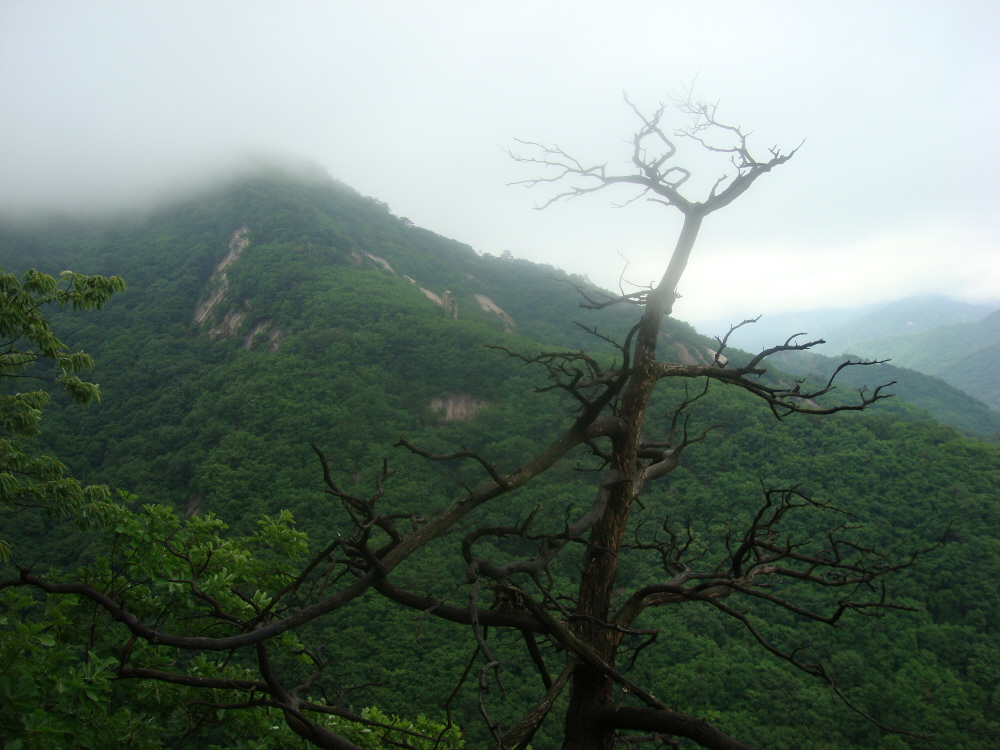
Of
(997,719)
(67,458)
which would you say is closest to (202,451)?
(67,458)

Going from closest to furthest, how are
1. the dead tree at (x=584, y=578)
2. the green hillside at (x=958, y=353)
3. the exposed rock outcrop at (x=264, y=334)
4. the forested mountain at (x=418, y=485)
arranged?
the dead tree at (x=584, y=578)
the forested mountain at (x=418, y=485)
the exposed rock outcrop at (x=264, y=334)
the green hillside at (x=958, y=353)

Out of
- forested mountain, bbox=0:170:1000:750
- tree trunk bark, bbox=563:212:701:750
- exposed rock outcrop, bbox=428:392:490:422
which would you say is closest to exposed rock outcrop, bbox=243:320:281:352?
forested mountain, bbox=0:170:1000:750

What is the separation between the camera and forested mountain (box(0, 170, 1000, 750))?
4.25m

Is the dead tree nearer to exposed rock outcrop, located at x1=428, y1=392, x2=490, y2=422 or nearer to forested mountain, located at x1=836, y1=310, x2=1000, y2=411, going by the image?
exposed rock outcrop, located at x1=428, y1=392, x2=490, y2=422

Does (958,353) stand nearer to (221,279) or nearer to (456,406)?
(456,406)

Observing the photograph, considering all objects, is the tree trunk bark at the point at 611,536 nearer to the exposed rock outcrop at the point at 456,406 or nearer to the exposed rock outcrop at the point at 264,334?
the exposed rock outcrop at the point at 456,406

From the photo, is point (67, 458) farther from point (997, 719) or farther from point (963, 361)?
point (963, 361)

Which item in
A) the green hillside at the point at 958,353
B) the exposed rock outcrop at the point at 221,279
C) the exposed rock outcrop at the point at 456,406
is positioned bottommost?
the exposed rock outcrop at the point at 456,406

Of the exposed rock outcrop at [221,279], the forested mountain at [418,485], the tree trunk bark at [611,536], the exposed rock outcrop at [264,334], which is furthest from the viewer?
the exposed rock outcrop at [221,279]

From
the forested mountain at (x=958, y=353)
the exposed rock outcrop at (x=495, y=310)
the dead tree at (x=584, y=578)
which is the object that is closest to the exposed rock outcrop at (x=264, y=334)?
the exposed rock outcrop at (x=495, y=310)

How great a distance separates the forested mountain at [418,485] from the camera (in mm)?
4254

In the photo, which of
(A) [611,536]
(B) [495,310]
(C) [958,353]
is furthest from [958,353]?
(A) [611,536]

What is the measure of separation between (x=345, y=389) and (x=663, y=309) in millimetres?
26970

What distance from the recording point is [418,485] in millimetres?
24078
